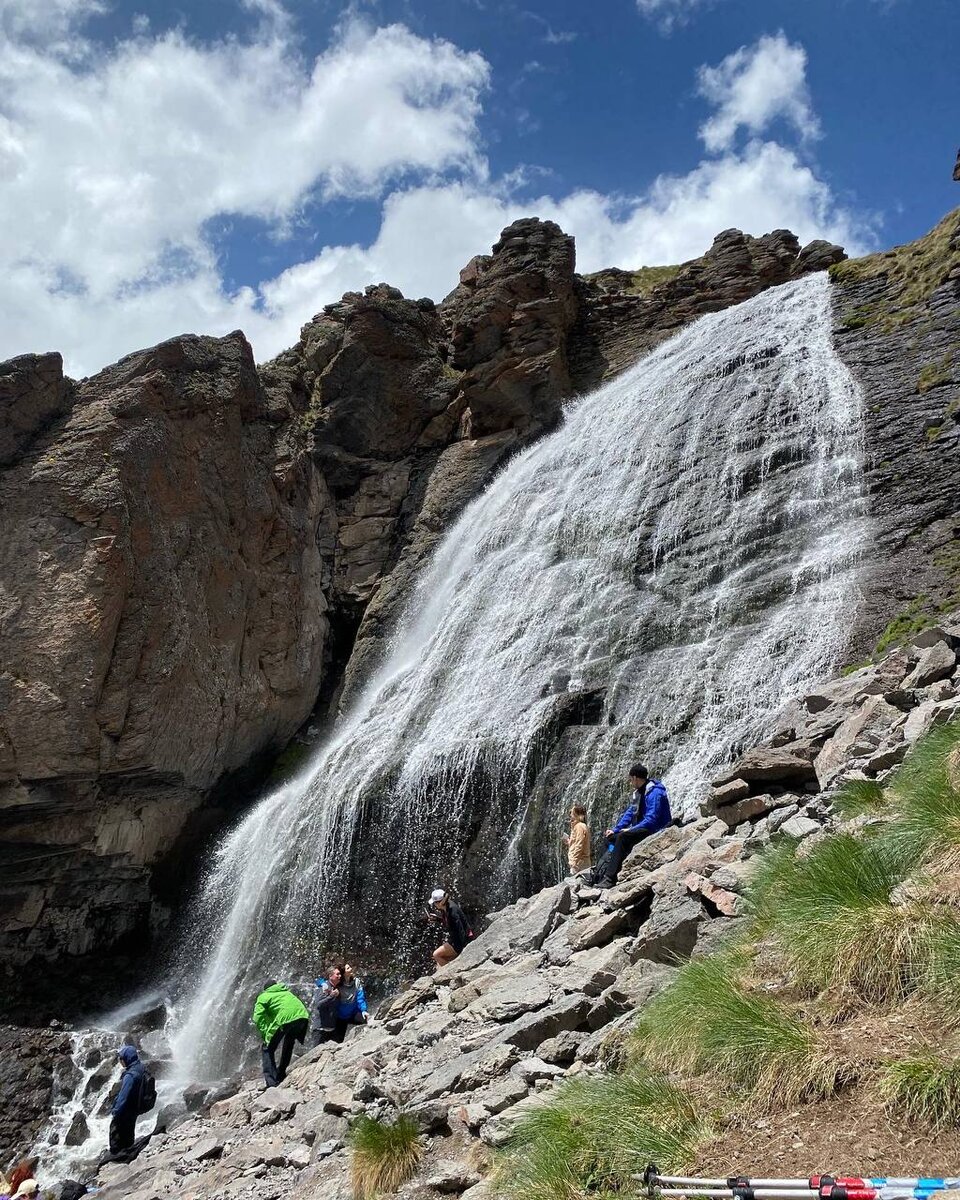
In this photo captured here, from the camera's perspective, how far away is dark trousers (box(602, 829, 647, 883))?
10023mm

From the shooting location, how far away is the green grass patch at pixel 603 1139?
439 centimetres

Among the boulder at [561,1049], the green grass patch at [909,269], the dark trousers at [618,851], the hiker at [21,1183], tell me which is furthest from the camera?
the green grass patch at [909,269]

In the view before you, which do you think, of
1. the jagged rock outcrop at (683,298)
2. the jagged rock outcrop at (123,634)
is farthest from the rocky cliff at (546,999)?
the jagged rock outcrop at (683,298)

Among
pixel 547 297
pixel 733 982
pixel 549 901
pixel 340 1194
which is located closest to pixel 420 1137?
pixel 340 1194

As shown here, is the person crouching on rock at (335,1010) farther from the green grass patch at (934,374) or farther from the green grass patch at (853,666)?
the green grass patch at (934,374)

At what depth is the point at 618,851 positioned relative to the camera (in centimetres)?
1028

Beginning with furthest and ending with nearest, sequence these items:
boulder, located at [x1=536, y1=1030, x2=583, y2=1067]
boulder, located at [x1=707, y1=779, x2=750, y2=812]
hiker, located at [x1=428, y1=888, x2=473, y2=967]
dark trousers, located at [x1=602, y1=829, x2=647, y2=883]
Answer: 1. hiker, located at [x1=428, y1=888, x2=473, y2=967]
2. dark trousers, located at [x1=602, y1=829, x2=647, y2=883]
3. boulder, located at [x1=707, y1=779, x2=750, y2=812]
4. boulder, located at [x1=536, y1=1030, x2=583, y2=1067]

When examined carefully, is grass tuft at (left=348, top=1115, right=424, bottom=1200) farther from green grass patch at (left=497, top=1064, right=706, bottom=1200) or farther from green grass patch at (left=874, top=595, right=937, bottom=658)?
green grass patch at (left=874, top=595, right=937, bottom=658)

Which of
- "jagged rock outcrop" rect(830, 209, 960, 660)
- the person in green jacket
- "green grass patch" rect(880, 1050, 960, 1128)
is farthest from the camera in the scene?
"jagged rock outcrop" rect(830, 209, 960, 660)

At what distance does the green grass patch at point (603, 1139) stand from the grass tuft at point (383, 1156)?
111cm

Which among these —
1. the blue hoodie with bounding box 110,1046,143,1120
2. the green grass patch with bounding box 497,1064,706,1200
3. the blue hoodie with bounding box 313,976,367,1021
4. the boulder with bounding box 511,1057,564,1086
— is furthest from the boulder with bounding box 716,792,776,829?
the blue hoodie with bounding box 110,1046,143,1120

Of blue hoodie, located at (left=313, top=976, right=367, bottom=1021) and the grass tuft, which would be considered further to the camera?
blue hoodie, located at (left=313, top=976, right=367, bottom=1021)

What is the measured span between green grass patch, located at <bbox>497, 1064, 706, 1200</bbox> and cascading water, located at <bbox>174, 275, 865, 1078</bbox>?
8.48m

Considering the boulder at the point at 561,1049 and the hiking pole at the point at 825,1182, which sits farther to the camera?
the boulder at the point at 561,1049
